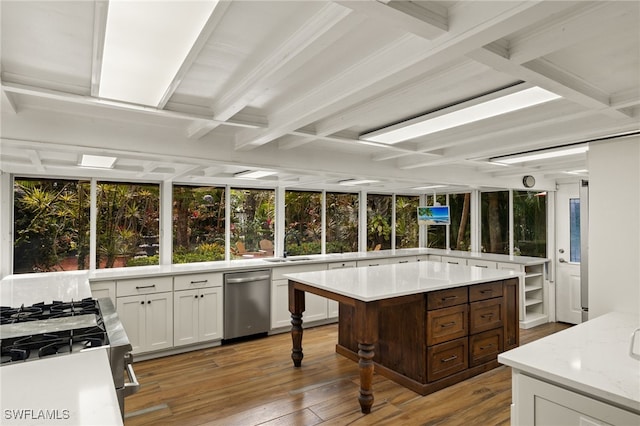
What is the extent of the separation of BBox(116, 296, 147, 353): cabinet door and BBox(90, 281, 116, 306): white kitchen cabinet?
0.10 metres

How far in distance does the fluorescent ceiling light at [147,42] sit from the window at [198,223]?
3113 mm

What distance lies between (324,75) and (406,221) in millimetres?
5819

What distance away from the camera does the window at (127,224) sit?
14.2ft

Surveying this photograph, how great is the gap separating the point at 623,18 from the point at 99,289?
4225 mm

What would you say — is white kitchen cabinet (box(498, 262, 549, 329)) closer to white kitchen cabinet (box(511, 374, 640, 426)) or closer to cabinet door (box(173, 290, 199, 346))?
white kitchen cabinet (box(511, 374, 640, 426))

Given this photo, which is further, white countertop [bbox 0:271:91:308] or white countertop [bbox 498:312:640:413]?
white countertop [bbox 0:271:91:308]

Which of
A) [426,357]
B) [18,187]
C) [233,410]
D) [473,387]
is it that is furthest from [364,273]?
[18,187]

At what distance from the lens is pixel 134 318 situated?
3.72m

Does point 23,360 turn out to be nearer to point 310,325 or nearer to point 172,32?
point 172,32

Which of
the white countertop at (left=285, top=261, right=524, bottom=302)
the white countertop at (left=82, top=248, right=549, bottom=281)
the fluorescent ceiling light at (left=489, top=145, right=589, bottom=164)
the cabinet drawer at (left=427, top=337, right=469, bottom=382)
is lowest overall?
the cabinet drawer at (left=427, top=337, right=469, bottom=382)

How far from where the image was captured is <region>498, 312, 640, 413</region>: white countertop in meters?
1.27

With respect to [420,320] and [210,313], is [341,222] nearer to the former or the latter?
[210,313]

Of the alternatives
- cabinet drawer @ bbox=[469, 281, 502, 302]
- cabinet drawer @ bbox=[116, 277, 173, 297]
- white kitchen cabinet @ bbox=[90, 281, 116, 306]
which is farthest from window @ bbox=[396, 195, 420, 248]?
white kitchen cabinet @ bbox=[90, 281, 116, 306]

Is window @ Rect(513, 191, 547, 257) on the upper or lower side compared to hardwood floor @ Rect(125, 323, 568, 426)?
upper
